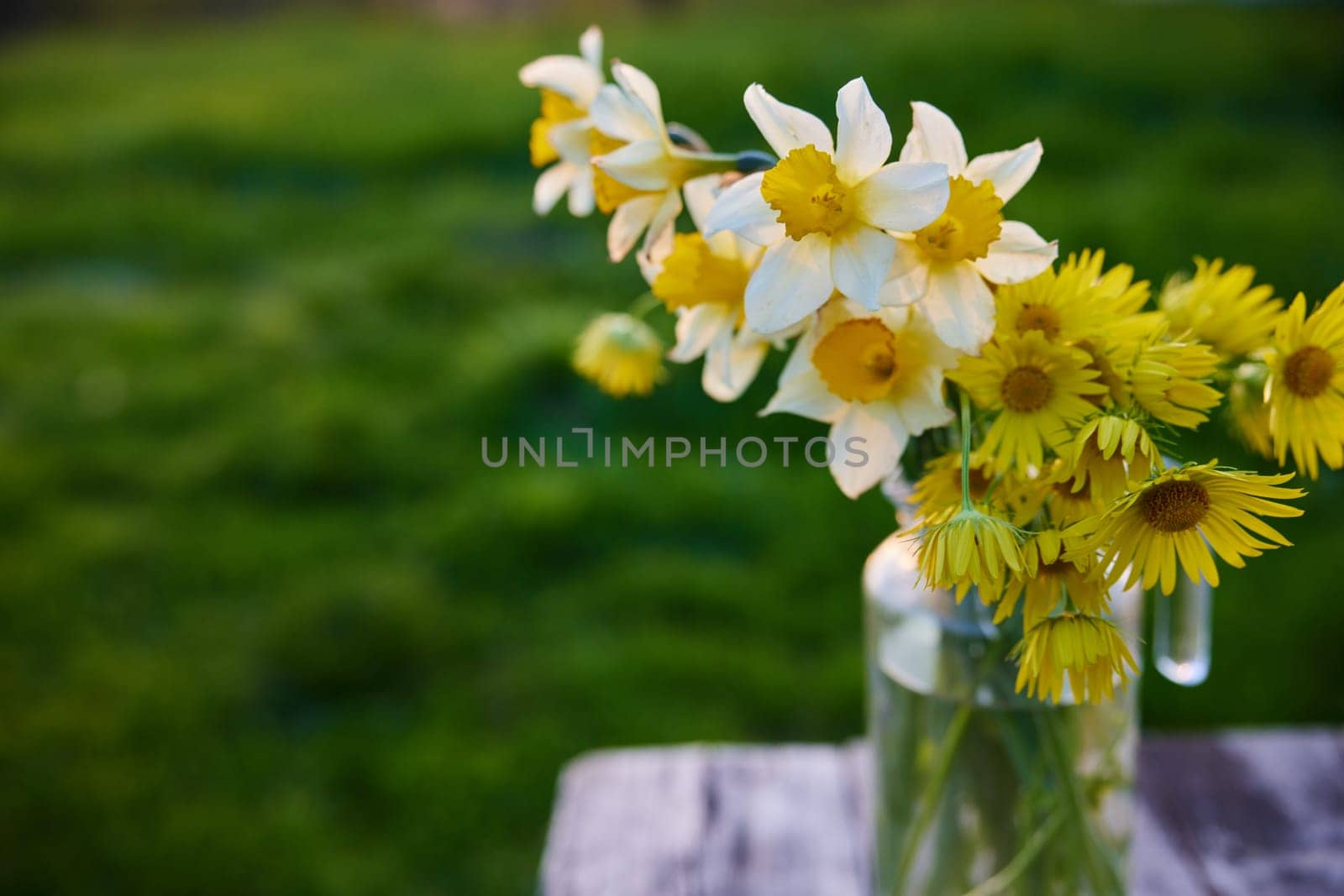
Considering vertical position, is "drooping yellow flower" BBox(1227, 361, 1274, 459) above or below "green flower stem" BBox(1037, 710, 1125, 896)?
above

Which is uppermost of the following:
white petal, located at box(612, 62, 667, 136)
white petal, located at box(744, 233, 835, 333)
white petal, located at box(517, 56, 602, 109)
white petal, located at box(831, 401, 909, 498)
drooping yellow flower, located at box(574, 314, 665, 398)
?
white petal, located at box(517, 56, 602, 109)

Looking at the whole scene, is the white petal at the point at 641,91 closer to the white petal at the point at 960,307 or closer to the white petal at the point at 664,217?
the white petal at the point at 664,217

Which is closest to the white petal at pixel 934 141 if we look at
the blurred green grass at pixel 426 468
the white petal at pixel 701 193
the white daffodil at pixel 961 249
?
the white daffodil at pixel 961 249

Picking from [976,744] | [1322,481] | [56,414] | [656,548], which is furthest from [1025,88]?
[976,744]

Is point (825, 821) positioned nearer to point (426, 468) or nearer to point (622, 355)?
point (622, 355)

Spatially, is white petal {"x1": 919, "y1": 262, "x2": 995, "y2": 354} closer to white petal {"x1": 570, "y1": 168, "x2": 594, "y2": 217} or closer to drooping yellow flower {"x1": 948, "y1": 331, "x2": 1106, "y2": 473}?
drooping yellow flower {"x1": 948, "y1": 331, "x2": 1106, "y2": 473}

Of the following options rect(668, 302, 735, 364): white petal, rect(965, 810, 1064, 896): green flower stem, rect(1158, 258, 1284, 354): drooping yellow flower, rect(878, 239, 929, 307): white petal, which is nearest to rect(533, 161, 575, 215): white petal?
rect(668, 302, 735, 364): white petal
